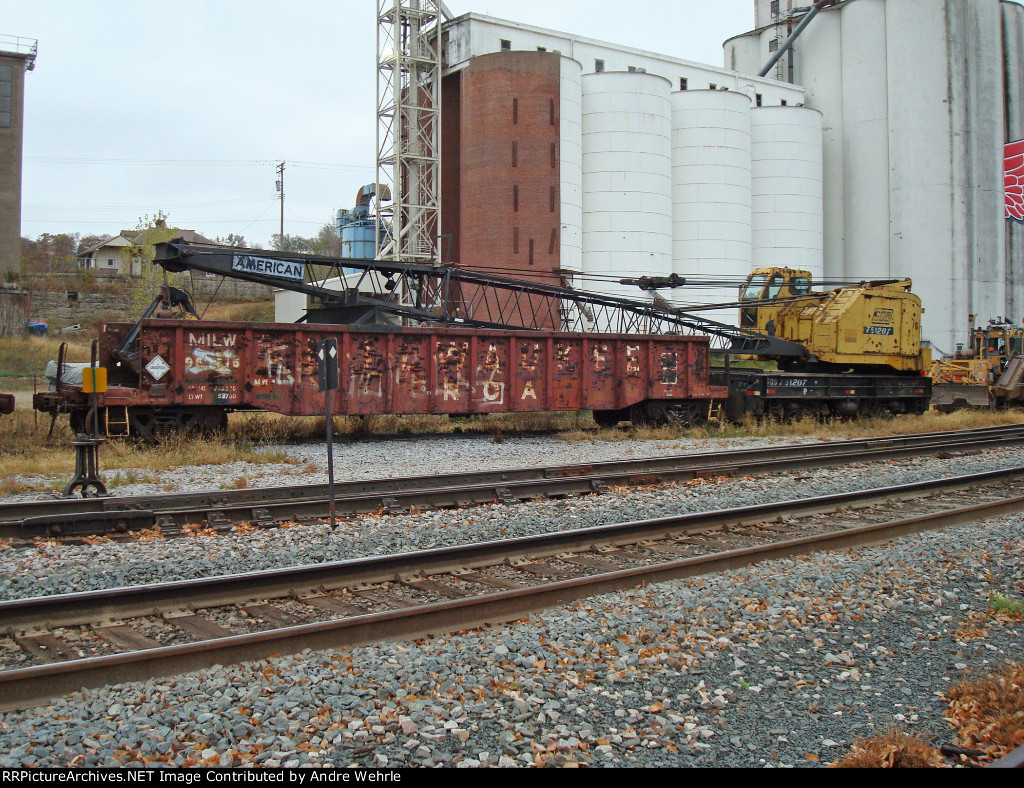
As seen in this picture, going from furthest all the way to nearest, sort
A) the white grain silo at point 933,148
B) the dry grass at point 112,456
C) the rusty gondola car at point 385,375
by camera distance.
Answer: the white grain silo at point 933,148
the rusty gondola car at point 385,375
the dry grass at point 112,456

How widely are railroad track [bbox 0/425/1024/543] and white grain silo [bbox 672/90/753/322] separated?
113 feet

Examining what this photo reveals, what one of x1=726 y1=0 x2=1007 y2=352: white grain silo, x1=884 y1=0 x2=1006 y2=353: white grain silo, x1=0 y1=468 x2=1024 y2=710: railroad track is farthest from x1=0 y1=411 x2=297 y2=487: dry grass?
x1=726 y1=0 x2=1007 y2=352: white grain silo

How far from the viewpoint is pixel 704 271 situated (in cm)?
4700

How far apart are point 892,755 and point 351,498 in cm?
710

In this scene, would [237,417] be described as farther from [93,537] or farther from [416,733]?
[416,733]

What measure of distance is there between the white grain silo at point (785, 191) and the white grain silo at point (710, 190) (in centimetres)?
301

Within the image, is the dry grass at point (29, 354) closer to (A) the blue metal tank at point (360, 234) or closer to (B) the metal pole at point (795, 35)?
(A) the blue metal tank at point (360, 234)

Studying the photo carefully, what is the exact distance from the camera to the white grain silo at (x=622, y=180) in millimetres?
45188

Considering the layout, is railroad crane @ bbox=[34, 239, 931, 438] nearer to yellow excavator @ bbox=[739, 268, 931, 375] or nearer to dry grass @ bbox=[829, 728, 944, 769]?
yellow excavator @ bbox=[739, 268, 931, 375]

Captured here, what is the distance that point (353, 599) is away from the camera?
6.43 meters

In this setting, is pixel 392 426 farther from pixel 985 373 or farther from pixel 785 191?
pixel 785 191

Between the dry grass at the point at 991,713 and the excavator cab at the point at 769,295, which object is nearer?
the dry grass at the point at 991,713

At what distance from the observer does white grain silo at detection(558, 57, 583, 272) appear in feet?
143

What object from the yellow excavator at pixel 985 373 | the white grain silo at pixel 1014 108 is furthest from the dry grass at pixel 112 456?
the white grain silo at pixel 1014 108
